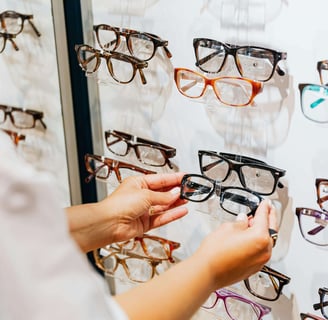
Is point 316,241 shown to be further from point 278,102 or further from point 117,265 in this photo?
point 117,265

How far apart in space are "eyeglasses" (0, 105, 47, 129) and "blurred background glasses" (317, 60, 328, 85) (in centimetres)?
65

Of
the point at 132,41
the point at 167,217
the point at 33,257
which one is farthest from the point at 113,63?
the point at 33,257

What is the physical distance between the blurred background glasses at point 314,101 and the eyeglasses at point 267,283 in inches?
10.6

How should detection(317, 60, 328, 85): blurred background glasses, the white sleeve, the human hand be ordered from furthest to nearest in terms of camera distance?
detection(317, 60, 328, 85): blurred background glasses → the human hand → the white sleeve

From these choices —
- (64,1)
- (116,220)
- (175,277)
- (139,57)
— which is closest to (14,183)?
(175,277)

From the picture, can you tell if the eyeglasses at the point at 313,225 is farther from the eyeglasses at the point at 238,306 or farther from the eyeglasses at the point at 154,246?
the eyeglasses at the point at 154,246

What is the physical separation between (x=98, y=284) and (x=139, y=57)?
62 cm

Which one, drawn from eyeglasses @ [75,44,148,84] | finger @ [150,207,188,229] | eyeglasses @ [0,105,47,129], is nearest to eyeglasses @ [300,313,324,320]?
finger @ [150,207,188,229]

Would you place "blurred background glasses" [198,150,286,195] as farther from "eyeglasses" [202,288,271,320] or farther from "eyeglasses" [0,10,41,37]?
"eyeglasses" [0,10,41,37]

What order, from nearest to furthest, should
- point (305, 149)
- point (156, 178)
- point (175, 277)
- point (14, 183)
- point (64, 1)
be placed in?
1. point (14, 183)
2. point (175, 277)
3. point (305, 149)
4. point (156, 178)
5. point (64, 1)

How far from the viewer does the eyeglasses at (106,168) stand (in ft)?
3.54

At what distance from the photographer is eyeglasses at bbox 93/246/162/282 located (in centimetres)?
114

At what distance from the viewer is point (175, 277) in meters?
0.57

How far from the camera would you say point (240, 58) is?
33.2 inches
